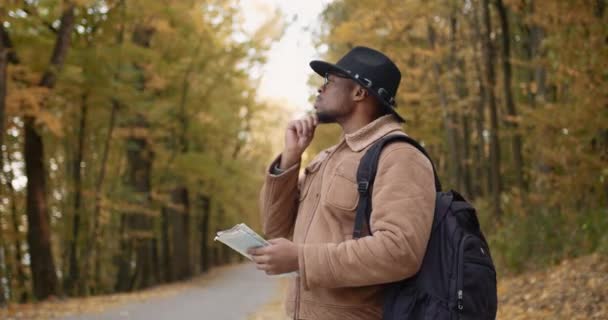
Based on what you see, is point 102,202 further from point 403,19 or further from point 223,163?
point 403,19

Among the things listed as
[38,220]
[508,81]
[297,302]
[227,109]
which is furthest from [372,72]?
[227,109]

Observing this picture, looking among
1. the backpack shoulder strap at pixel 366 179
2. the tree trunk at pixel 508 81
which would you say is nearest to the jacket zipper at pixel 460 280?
the backpack shoulder strap at pixel 366 179

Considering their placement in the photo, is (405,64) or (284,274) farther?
(405,64)

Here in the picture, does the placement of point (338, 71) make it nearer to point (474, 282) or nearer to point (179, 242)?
point (474, 282)

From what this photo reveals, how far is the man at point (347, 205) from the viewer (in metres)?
2.54

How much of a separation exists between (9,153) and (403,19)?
1278 centimetres

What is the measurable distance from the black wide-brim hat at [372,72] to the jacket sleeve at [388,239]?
31 cm

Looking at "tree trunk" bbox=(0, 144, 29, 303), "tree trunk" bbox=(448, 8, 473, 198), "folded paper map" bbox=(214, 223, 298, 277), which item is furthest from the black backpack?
"tree trunk" bbox=(0, 144, 29, 303)

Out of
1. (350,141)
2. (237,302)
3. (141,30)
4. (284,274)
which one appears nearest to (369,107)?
(350,141)

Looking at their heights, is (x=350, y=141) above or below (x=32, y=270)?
above

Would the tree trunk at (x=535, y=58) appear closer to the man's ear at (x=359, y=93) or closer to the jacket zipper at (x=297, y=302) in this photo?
the man's ear at (x=359, y=93)

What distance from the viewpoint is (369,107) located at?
2.99 m

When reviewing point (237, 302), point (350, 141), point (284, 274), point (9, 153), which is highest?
point (350, 141)

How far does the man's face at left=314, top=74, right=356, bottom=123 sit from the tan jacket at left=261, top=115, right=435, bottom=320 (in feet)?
0.37
